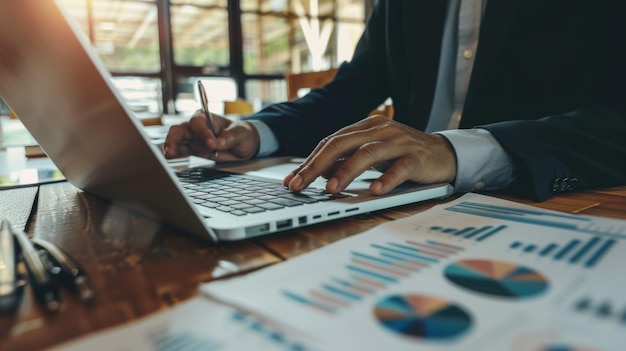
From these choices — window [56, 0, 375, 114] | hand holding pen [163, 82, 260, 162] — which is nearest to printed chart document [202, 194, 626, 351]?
hand holding pen [163, 82, 260, 162]

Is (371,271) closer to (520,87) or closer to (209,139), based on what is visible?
(209,139)

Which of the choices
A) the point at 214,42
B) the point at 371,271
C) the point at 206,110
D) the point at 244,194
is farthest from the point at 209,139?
the point at 214,42

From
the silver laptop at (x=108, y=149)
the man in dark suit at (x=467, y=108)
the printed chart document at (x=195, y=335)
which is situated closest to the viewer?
the printed chart document at (x=195, y=335)

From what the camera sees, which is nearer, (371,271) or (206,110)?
(371,271)

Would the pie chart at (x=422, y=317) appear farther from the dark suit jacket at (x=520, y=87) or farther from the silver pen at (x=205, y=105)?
the silver pen at (x=205, y=105)

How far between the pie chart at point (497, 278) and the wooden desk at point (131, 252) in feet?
0.36

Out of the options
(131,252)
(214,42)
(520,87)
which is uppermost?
A: (214,42)

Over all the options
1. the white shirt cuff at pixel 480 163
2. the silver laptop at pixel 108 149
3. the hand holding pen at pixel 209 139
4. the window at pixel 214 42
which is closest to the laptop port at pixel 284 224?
the silver laptop at pixel 108 149

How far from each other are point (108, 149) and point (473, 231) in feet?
1.01

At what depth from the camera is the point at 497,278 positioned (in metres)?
0.25

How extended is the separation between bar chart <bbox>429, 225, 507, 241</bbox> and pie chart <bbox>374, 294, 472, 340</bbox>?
118 millimetres

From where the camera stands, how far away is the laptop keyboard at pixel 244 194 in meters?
0.39

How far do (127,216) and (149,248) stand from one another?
12 centimetres

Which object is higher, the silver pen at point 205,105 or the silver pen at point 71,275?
the silver pen at point 205,105
